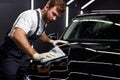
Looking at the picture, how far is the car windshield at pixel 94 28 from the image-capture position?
3.87 metres

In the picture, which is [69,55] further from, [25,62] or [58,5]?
[58,5]

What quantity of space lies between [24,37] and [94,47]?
1.04 m

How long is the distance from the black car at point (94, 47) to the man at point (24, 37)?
1.38 feet

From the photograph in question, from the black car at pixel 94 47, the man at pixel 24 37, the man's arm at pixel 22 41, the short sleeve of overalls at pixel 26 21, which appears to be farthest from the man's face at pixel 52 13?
the black car at pixel 94 47

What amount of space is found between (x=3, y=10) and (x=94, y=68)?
18.9 feet

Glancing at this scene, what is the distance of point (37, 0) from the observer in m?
9.05

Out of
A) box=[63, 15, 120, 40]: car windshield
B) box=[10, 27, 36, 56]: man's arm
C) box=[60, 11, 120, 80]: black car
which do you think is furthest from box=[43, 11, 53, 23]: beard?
box=[63, 15, 120, 40]: car windshield

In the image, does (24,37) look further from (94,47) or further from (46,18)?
(94,47)

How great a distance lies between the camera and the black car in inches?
110

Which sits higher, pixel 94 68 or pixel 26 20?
pixel 26 20

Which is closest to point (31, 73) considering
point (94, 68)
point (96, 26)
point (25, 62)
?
point (25, 62)

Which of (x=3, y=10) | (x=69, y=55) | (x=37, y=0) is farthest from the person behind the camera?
(x=37, y=0)

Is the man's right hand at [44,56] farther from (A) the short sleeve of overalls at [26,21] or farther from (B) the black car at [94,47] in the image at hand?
(B) the black car at [94,47]

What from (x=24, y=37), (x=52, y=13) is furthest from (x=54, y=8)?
(x=24, y=37)
